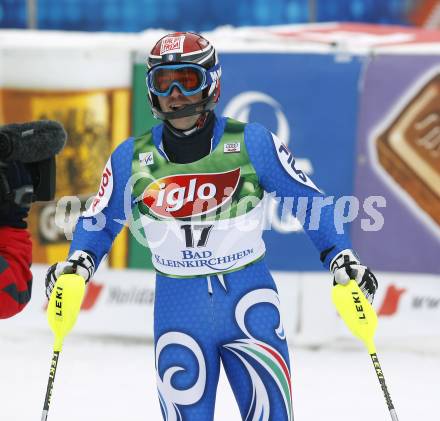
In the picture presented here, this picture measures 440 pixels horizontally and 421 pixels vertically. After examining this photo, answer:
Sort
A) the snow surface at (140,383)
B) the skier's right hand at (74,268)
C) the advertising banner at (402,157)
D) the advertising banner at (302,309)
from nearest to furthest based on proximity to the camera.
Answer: the skier's right hand at (74,268) < the snow surface at (140,383) < the advertising banner at (402,157) < the advertising banner at (302,309)

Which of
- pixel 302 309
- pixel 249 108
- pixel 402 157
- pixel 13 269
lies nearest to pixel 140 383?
pixel 302 309

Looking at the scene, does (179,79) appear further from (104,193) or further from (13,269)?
(13,269)

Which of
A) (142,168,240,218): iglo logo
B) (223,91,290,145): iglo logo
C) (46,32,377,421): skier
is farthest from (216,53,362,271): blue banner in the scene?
(142,168,240,218): iglo logo

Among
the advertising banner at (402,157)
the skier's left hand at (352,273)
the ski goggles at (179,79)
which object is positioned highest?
the ski goggles at (179,79)

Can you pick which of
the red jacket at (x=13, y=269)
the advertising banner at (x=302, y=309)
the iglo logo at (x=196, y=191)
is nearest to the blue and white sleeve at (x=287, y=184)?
the iglo logo at (x=196, y=191)

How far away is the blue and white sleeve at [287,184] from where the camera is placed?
475 centimetres

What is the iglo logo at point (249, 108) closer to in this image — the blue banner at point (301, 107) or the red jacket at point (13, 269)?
the blue banner at point (301, 107)

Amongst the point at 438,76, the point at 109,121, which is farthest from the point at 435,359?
the point at 109,121

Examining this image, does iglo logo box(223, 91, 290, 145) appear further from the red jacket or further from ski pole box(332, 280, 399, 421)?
ski pole box(332, 280, 399, 421)

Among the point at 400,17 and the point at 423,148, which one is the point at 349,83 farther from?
the point at 400,17

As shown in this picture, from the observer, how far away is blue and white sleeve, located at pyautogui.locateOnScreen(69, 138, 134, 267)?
15.9 ft

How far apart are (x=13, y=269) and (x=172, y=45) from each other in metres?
1.26

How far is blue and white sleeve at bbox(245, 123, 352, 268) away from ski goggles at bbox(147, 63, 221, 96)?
296 mm

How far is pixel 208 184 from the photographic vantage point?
15.5 ft
